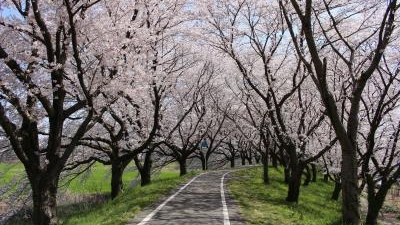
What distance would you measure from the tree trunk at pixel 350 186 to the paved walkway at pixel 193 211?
114 inches

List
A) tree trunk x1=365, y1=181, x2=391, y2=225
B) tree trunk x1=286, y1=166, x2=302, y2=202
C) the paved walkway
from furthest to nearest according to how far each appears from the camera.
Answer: tree trunk x1=286, y1=166, x2=302, y2=202, tree trunk x1=365, y1=181, x2=391, y2=225, the paved walkway

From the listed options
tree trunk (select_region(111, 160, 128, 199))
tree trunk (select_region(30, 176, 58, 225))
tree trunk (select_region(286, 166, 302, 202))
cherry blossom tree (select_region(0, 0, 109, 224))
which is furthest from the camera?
tree trunk (select_region(111, 160, 128, 199))

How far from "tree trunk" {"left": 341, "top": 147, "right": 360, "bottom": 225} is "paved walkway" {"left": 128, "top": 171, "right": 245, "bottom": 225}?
2.90 meters

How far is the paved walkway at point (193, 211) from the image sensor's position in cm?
1255

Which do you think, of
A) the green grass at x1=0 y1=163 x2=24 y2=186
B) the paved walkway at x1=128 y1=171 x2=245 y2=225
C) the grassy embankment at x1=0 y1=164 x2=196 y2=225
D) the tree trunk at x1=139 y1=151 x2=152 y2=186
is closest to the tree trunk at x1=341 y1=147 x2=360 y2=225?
the paved walkway at x1=128 y1=171 x2=245 y2=225

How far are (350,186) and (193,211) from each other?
5.58 metres

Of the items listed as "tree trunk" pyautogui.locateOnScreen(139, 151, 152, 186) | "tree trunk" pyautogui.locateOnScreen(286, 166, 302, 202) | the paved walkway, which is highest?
"tree trunk" pyautogui.locateOnScreen(139, 151, 152, 186)

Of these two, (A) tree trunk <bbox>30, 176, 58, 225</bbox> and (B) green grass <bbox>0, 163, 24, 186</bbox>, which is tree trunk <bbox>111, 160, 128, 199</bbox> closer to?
(B) green grass <bbox>0, 163, 24, 186</bbox>

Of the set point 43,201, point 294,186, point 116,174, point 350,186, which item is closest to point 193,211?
point 43,201

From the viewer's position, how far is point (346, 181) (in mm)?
11438

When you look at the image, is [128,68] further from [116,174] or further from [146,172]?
[146,172]

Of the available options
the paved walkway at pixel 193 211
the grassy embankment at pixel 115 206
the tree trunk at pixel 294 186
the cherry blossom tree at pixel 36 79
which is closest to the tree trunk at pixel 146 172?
the grassy embankment at pixel 115 206

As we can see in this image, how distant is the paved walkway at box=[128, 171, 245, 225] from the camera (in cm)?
1255

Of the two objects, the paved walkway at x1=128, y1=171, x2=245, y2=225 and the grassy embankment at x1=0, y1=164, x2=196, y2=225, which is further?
the grassy embankment at x1=0, y1=164, x2=196, y2=225
